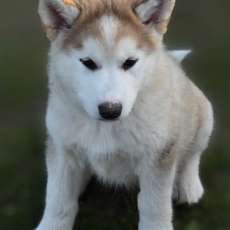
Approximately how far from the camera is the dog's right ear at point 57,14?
404 centimetres

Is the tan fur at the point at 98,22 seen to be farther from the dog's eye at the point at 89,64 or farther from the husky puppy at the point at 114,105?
the dog's eye at the point at 89,64

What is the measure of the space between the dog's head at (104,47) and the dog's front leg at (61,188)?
2.29 feet

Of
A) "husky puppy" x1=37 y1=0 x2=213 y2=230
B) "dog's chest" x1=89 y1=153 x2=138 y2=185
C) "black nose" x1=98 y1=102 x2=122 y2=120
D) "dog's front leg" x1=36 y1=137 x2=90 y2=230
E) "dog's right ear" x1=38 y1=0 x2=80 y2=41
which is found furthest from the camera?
"dog's front leg" x1=36 y1=137 x2=90 y2=230

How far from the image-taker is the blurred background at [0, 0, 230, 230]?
208 inches

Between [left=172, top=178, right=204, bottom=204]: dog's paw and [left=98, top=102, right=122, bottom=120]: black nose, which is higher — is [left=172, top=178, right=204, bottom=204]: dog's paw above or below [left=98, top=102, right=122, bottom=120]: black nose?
below

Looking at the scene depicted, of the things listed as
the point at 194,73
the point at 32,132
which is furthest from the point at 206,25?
the point at 32,132

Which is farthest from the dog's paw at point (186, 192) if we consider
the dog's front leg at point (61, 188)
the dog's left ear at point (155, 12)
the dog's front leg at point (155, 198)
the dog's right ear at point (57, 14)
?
the dog's right ear at point (57, 14)

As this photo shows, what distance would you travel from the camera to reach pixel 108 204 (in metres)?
5.41

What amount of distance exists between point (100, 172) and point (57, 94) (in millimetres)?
733

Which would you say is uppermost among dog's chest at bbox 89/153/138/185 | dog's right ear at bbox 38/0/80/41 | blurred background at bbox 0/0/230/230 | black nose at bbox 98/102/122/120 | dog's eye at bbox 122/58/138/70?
dog's right ear at bbox 38/0/80/41

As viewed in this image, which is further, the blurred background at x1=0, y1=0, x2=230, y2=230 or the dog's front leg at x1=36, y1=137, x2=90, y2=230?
the blurred background at x1=0, y1=0, x2=230, y2=230

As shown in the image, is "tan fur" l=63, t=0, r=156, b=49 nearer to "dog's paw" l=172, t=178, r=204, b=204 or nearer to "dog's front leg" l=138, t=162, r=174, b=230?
"dog's front leg" l=138, t=162, r=174, b=230

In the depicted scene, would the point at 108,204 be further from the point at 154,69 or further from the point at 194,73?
the point at 194,73

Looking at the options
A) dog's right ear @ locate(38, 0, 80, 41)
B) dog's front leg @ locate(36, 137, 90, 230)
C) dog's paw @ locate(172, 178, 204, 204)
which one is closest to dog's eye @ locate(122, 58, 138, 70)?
dog's right ear @ locate(38, 0, 80, 41)
